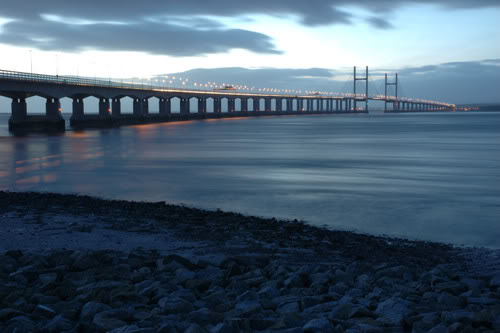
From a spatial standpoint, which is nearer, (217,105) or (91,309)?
(91,309)

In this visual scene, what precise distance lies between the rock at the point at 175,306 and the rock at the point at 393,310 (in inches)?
81.7

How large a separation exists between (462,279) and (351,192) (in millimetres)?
11006

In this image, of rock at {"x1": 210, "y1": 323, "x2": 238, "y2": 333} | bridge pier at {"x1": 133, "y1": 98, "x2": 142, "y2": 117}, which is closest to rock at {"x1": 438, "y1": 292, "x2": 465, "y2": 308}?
rock at {"x1": 210, "y1": 323, "x2": 238, "y2": 333}

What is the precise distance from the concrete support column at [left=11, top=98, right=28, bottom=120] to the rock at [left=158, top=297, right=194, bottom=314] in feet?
224

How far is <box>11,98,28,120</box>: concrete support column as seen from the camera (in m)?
67.7

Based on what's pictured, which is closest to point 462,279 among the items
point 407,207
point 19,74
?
point 407,207

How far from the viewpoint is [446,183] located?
21.5 metres

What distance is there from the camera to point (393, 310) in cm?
591

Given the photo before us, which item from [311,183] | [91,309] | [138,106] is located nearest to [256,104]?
[138,106]

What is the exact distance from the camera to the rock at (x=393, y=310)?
5.67m

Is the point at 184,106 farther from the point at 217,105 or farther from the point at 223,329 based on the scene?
the point at 223,329

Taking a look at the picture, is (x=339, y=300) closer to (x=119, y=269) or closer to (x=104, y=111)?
(x=119, y=269)

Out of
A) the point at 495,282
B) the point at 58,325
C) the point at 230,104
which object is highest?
the point at 230,104

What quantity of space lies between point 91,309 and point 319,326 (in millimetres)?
2446
